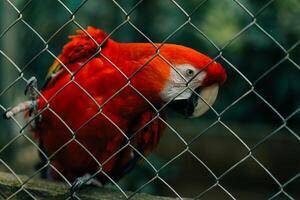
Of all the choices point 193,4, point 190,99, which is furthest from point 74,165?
point 193,4

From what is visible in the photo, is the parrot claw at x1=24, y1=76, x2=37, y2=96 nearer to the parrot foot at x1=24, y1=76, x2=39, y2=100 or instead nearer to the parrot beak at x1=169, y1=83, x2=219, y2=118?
the parrot foot at x1=24, y1=76, x2=39, y2=100

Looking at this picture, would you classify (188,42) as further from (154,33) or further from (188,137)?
(188,137)

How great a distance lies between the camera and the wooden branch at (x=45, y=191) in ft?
5.98

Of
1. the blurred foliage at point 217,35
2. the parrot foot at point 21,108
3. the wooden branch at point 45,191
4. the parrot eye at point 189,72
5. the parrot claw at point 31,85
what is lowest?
the blurred foliage at point 217,35

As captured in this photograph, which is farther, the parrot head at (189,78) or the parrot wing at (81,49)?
the parrot wing at (81,49)

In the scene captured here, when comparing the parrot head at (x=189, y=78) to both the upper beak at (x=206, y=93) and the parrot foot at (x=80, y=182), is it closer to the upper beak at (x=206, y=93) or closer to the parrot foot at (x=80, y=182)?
the upper beak at (x=206, y=93)

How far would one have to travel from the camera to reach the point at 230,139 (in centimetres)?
452

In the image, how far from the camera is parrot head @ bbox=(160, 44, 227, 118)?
6.73 ft

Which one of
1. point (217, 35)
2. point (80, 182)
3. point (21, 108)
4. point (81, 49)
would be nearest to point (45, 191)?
point (80, 182)

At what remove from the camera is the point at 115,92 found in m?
2.11

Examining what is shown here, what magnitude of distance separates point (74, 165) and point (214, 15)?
2.57 meters

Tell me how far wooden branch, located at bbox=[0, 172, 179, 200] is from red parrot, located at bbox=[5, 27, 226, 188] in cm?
15

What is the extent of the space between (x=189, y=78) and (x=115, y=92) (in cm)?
27

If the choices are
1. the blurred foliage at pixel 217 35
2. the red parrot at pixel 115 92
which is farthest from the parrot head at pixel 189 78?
the blurred foliage at pixel 217 35
